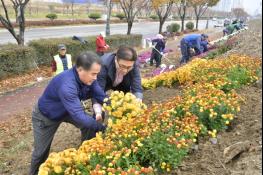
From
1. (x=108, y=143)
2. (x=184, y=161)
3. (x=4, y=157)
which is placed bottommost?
(x=4, y=157)

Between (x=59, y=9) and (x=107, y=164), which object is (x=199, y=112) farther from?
(x=59, y=9)

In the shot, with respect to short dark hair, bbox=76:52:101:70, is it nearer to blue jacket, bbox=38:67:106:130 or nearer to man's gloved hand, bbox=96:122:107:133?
blue jacket, bbox=38:67:106:130

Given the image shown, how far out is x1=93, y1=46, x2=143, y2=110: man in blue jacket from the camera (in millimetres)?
4223

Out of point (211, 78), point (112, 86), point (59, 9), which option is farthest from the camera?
point (59, 9)

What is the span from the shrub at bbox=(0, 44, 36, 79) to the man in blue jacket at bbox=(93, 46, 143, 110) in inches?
300

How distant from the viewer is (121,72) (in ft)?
15.3

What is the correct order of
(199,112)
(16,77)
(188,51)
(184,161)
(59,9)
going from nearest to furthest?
(184,161) → (199,112) → (16,77) → (188,51) → (59,9)

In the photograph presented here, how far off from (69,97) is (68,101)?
0.14 ft

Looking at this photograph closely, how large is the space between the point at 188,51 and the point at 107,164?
11.2 m

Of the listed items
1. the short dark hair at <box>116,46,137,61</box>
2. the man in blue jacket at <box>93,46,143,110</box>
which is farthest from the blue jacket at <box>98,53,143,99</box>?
the short dark hair at <box>116,46,137,61</box>

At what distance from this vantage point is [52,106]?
4199 mm

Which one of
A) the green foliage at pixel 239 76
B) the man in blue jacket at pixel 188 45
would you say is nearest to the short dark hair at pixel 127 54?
the green foliage at pixel 239 76

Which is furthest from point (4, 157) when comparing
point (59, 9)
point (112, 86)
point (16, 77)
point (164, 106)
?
point (59, 9)

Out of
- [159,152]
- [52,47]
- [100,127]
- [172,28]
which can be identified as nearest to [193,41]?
[52,47]
